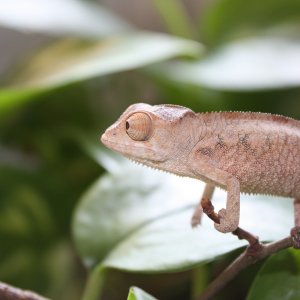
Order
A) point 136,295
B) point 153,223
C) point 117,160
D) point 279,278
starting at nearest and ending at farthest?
point 136,295 → point 279,278 → point 153,223 → point 117,160

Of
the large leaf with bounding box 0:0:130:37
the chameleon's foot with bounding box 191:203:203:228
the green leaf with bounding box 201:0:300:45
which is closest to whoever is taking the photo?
the chameleon's foot with bounding box 191:203:203:228

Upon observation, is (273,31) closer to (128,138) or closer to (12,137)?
(12,137)

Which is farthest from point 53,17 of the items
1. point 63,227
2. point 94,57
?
point 63,227

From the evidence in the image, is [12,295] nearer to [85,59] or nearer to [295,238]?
[295,238]

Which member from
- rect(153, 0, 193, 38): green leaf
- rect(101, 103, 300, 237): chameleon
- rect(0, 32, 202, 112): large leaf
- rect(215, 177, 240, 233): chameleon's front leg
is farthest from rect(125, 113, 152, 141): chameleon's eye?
rect(153, 0, 193, 38): green leaf

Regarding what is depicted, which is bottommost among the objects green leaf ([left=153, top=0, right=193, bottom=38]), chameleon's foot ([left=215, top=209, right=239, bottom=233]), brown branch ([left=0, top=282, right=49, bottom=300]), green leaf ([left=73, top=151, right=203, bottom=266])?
brown branch ([left=0, top=282, right=49, bottom=300])

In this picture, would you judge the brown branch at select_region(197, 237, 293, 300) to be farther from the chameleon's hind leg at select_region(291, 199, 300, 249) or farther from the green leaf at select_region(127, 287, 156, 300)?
the green leaf at select_region(127, 287, 156, 300)

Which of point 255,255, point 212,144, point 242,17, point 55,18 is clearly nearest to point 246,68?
point 242,17
